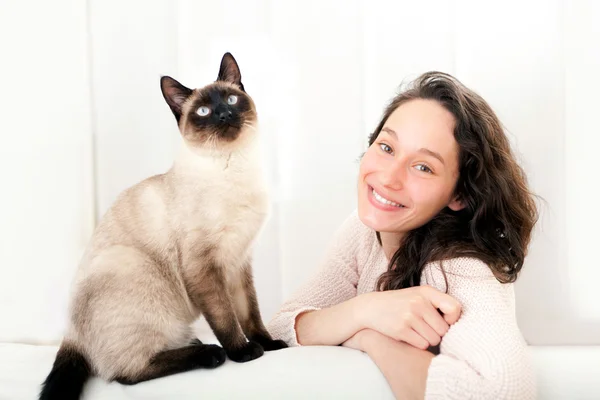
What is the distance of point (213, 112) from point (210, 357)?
1.91 feet

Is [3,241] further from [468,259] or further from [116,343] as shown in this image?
[468,259]

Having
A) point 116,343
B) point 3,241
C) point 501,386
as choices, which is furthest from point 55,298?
point 501,386

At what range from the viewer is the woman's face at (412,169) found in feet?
4.23

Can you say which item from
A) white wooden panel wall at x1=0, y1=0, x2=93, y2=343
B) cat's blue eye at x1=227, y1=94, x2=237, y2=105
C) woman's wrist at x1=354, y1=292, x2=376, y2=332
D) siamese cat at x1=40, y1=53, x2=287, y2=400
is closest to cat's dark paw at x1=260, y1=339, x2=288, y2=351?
siamese cat at x1=40, y1=53, x2=287, y2=400

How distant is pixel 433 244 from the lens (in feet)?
4.35

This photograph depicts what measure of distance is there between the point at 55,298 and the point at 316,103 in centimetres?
107

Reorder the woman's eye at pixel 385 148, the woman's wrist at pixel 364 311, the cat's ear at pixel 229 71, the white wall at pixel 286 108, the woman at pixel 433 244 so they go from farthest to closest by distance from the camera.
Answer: the white wall at pixel 286 108 < the cat's ear at pixel 229 71 < the woman's eye at pixel 385 148 < the woman's wrist at pixel 364 311 < the woman at pixel 433 244

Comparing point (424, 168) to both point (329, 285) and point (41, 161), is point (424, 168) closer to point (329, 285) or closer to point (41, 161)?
point (329, 285)

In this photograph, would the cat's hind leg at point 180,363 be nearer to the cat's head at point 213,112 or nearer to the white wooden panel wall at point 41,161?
the cat's head at point 213,112

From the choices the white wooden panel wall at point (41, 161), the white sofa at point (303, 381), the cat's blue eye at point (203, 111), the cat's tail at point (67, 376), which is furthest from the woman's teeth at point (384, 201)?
the white wooden panel wall at point (41, 161)

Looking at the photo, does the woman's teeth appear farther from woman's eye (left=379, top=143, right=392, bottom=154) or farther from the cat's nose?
the cat's nose

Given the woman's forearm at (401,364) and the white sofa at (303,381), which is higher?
the woman's forearm at (401,364)

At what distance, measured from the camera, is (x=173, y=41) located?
1865 millimetres

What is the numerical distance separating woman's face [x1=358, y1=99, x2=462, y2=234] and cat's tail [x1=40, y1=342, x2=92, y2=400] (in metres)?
0.72
